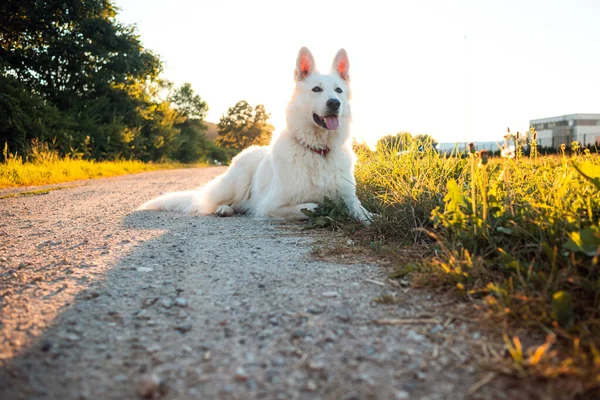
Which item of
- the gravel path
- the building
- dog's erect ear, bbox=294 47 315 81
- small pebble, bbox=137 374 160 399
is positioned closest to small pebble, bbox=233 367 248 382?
the gravel path

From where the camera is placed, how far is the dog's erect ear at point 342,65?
5.26 m

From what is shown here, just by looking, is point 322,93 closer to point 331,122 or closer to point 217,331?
point 331,122

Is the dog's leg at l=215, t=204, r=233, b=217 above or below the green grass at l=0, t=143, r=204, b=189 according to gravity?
below

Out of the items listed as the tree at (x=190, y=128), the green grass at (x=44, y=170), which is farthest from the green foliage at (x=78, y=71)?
the tree at (x=190, y=128)

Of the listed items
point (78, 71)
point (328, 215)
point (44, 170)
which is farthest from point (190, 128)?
point (328, 215)

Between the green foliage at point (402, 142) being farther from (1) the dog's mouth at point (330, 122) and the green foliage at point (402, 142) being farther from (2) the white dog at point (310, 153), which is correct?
(1) the dog's mouth at point (330, 122)

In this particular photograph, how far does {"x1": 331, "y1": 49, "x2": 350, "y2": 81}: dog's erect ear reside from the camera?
17.3 feet

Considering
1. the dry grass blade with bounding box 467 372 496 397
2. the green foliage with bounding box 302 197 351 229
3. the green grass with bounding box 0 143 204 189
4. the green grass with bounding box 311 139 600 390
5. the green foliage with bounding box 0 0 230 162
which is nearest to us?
the dry grass blade with bounding box 467 372 496 397

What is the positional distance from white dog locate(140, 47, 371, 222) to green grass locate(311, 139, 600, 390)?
1.47m

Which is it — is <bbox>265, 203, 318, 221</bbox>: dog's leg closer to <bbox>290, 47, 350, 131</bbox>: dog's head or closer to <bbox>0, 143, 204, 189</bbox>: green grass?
<bbox>290, 47, 350, 131</bbox>: dog's head

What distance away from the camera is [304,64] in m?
5.22

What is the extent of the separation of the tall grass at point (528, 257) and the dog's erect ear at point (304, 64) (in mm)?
2566

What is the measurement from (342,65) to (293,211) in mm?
2052

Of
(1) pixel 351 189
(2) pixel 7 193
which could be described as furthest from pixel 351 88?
(2) pixel 7 193
